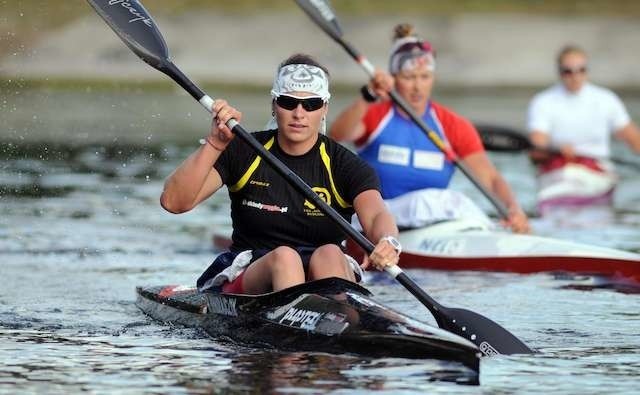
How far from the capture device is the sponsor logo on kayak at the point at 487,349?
28.8 feet

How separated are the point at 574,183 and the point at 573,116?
717mm

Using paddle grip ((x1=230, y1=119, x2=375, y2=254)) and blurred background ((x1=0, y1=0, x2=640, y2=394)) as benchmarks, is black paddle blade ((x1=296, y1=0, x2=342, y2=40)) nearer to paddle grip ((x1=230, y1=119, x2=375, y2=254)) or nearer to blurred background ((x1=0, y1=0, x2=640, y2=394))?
blurred background ((x1=0, y1=0, x2=640, y2=394))

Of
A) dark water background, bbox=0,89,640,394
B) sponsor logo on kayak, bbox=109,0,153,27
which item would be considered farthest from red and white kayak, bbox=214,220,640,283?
sponsor logo on kayak, bbox=109,0,153,27

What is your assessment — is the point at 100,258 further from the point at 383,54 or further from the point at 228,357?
the point at 383,54

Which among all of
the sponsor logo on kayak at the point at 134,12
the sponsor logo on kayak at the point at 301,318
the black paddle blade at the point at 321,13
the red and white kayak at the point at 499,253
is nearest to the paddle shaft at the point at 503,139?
the black paddle blade at the point at 321,13

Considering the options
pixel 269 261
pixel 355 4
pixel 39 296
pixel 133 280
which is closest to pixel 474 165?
pixel 133 280

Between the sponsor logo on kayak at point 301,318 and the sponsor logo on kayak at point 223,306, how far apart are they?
447mm

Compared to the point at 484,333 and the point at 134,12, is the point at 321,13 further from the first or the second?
the point at 484,333

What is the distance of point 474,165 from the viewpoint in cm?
1337

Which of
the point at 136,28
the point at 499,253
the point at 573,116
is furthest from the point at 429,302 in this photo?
the point at 573,116

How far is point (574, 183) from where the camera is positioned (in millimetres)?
17672

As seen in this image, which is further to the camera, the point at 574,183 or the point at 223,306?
the point at 574,183

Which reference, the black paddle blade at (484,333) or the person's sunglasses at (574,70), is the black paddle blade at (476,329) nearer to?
the black paddle blade at (484,333)

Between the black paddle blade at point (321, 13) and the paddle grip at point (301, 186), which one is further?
the black paddle blade at point (321, 13)
